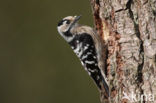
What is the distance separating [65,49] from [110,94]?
2960mm

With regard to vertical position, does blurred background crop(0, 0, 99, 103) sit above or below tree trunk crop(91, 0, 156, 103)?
below

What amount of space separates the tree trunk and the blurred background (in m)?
2.65

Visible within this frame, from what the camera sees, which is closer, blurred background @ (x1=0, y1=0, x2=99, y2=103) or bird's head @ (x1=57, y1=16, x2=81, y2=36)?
bird's head @ (x1=57, y1=16, x2=81, y2=36)

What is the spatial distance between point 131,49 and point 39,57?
3.56m

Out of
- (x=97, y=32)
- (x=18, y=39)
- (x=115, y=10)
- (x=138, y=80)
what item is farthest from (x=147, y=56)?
(x=18, y=39)

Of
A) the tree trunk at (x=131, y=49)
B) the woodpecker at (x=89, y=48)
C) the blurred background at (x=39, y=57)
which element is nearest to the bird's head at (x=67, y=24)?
the woodpecker at (x=89, y=48)

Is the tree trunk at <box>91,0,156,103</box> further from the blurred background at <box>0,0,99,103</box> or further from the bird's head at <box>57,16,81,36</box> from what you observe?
the blurred background at <box>0,0,99,103</box>

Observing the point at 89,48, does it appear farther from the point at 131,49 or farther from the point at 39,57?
the point at 39,57

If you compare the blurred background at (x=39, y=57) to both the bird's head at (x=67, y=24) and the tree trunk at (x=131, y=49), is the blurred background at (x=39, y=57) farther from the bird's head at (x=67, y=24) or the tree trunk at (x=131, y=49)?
the tree trunk at (x=131, y=49)

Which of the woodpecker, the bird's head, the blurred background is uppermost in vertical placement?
the bird's head

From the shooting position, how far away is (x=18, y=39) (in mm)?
6934

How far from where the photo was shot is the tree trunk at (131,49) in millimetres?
3490

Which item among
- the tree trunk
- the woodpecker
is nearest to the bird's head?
the woodpecker

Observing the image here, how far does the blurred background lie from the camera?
6.66 meters
